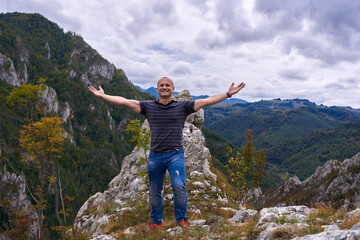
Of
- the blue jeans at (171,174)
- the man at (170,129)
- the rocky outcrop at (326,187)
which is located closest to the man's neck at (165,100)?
the man at (170,129)

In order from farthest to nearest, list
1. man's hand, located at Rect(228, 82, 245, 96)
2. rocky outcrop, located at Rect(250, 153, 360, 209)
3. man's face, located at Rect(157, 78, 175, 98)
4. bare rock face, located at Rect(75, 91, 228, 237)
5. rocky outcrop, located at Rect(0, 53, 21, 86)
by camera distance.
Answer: rocky outcrop, located at Rect(0, 53, 21, 86), rocky outcrop, located at Rect(250, 153, 360, 209), bare rock face, located at Rect(75, 91, 228, 237), man's face, located at Rect(157, 78, 175, 98), man's hand, located at Rect(228, 82, 245, 96)

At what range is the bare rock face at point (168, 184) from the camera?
9.78 meters

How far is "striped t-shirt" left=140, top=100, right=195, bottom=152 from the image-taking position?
530cm

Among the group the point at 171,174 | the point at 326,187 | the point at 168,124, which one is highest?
the point at 168,124

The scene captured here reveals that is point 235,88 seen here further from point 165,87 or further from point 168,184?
point 168,184

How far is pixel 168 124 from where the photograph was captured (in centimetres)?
530

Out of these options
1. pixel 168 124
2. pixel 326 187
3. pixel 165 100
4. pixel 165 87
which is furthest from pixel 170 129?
pixel 326 187

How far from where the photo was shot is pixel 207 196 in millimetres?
10367

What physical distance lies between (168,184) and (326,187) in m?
79.7

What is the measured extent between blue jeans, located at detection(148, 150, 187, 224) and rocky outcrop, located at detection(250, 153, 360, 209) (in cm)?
4696

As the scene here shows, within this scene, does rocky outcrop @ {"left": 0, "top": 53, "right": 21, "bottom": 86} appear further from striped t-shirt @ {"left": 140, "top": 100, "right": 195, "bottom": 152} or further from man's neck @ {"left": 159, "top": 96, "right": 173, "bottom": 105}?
striped t-shirt @ {"left": 140, "top": 100, "right": 195, "bottom": 152}

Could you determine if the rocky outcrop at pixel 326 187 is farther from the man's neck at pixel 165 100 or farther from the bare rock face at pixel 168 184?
the man's neck at pixel 165 100

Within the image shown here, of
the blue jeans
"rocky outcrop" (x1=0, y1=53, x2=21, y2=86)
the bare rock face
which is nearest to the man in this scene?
the blue jeans

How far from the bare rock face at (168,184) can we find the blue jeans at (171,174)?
96.6 inches
